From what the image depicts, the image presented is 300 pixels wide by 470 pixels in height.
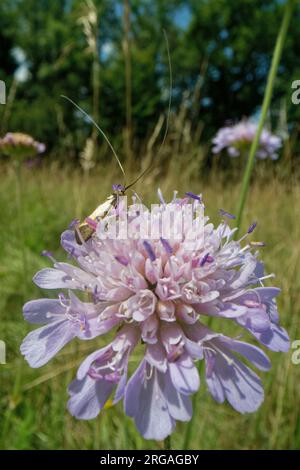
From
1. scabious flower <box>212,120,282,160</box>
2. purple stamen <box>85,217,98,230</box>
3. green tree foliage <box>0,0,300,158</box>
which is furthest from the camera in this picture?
green tree foliage <box>0,0,300,158</box>

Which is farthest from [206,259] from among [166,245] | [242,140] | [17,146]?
[242,140]

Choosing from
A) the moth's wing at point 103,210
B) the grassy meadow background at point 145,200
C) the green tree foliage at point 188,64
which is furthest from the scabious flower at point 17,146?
the green tree foliage at point 188,64

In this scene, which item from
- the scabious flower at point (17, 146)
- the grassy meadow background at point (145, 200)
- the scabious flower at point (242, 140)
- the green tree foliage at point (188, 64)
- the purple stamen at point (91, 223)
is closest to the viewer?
the purple stamen at point (91, 223)

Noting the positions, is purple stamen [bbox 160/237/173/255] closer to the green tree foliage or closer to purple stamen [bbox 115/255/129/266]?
purple stamen [bbox 115/255/129/266]

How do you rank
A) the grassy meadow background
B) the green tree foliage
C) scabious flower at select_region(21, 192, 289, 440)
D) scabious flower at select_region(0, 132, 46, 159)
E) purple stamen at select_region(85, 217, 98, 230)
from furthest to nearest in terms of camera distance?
the green tree foliage, scabious flower at select_region(0, 132, 46, 159), the grassy meadow background, purple stamen at select_region(85, 217, 98, 230), scabious flower at select_region(21, 192, 289, 440)

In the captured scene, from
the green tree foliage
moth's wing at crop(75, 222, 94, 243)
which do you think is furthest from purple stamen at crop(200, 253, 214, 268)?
the green tree foliage

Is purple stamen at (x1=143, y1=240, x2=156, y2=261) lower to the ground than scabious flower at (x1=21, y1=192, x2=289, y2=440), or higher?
higher

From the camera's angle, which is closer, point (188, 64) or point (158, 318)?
point (158, 318)

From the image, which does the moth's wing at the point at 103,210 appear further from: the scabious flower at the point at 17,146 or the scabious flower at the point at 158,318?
the scabious flower at the point at 17,146

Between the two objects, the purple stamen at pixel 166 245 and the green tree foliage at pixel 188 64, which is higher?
the green tree foliage at pixel 188 64

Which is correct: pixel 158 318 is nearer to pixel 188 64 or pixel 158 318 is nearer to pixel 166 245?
pixel 166 245
